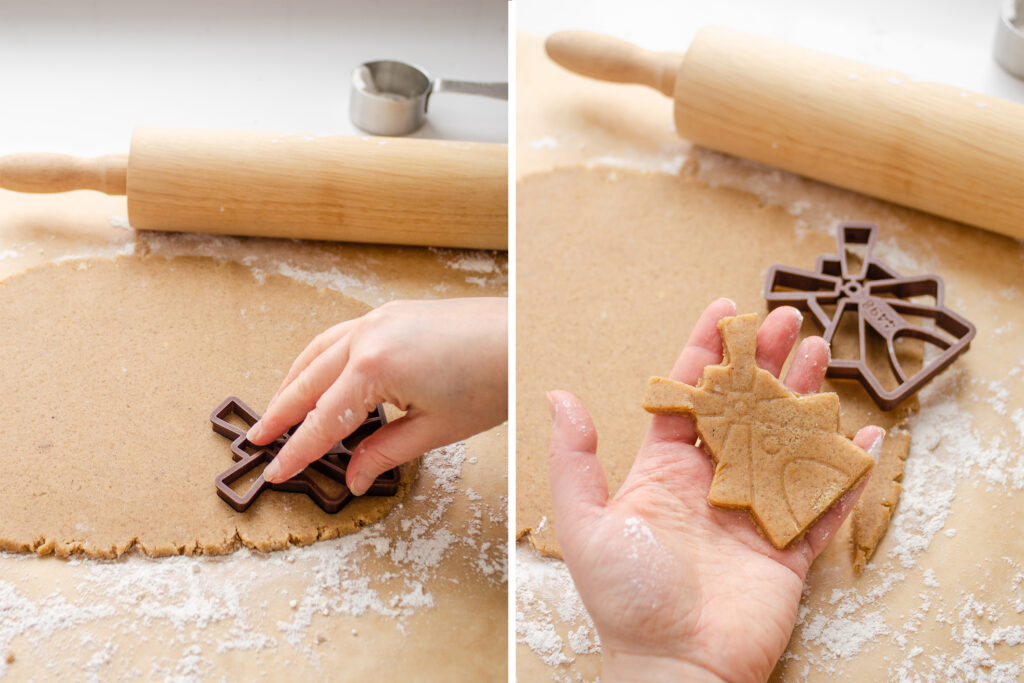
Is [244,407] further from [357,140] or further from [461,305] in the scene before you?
[357,140]

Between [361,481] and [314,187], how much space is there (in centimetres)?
63

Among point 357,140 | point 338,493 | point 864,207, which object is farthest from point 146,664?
point 864,207

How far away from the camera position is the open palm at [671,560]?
3.78 feet

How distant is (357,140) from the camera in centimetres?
178

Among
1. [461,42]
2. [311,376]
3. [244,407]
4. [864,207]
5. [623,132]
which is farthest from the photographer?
[461,42]

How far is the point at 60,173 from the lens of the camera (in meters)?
1.72

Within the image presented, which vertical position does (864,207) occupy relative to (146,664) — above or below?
above

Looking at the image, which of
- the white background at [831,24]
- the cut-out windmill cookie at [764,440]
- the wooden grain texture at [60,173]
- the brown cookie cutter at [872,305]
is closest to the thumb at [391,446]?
the cut-out windmill cookie at [764,440]

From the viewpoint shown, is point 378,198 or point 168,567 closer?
point 168,567

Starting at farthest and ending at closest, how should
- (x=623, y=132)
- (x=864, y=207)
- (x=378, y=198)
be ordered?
(x=623, y=132), (x=864, y=207), (x=378, y=198)

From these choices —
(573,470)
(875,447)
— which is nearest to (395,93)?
(573,470)

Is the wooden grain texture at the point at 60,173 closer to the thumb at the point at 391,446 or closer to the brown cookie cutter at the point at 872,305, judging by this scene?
the thumb at the point at 391,446

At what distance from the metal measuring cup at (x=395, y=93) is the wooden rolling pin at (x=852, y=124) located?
400mm

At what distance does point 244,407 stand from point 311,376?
202 mm
